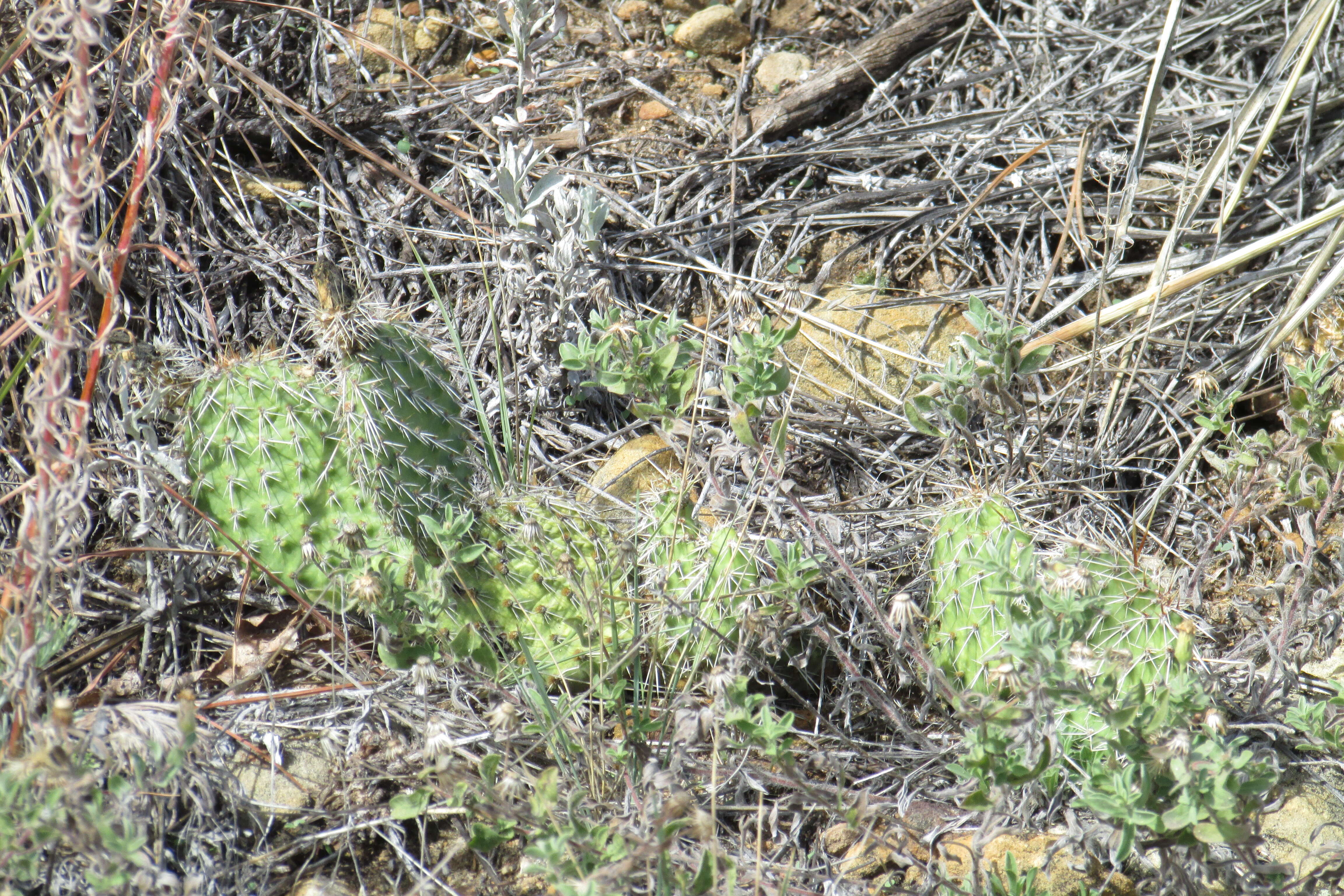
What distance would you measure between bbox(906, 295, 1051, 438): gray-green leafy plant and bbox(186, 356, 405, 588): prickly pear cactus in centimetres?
113

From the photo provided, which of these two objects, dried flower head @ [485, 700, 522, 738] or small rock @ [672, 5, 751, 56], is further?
small rock @ [672, 5, 751, 56]

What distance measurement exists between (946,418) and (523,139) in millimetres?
1340

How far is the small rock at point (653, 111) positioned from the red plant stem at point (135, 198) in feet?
4.48

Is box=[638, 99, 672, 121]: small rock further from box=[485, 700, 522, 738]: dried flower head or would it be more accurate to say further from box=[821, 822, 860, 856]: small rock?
box=[821, 822, 860, 856]: small rock

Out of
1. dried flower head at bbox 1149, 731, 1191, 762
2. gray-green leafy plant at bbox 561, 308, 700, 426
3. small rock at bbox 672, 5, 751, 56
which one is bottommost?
dried flower head at bbox 1149, 731, 1191, 762

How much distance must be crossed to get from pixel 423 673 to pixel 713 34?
2.32m

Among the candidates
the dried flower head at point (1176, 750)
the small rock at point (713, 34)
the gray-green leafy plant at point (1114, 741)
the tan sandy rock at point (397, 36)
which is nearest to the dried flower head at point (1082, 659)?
the gray-green leafy plant at point (1114, 741)

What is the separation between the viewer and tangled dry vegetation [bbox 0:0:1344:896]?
1.45 m

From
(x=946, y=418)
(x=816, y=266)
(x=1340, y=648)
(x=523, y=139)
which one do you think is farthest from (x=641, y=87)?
(x=1340, y=648)

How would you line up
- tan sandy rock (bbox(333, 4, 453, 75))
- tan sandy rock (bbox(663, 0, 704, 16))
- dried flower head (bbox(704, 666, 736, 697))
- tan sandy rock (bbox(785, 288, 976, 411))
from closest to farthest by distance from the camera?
dried flower head (bbox(704, 666, 736, 697)) → tan sandy rock (bbox(785, 288, 976, 411)) → tan sandy rock (bbox(333, 4, 453, 75)) → tan sandy rock (bbox(663, 0, 704, 16))

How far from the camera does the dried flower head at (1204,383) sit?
2.11 m

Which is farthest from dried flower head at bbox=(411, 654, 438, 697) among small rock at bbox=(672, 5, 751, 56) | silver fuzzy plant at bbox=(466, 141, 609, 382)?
small rock at bbox=(672, 5, 751, 56)

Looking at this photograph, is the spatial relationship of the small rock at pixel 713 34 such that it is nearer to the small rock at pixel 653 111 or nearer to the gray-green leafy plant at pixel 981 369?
the small rock at pixel 653 111

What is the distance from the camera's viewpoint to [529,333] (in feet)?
8.11
